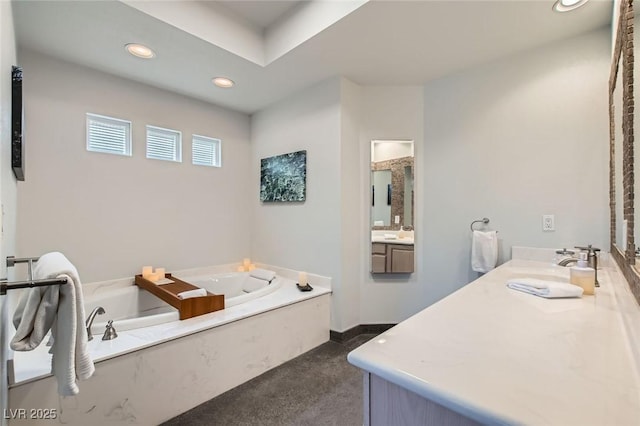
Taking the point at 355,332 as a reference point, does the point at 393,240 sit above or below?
above

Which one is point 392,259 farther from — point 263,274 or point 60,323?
point 60,323

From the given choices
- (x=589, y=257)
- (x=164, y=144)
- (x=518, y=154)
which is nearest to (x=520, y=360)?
(x=589, y=257)

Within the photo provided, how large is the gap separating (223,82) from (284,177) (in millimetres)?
1063

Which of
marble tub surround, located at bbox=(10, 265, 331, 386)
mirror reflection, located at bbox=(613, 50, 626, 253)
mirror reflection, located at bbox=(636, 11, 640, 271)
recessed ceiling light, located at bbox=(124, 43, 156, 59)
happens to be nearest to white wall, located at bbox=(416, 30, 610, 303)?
mirror reflection, located at bbox=(613, 50, 626, 253)

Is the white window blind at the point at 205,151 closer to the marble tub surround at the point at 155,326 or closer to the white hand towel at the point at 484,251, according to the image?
the marble tub surround at the point at 155,326

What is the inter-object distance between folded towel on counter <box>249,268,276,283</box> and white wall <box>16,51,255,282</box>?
448mm

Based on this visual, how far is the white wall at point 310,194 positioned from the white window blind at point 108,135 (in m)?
1.34

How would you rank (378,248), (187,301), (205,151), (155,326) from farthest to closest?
(205,151)
(378,248)
(187,301)
(155,326)

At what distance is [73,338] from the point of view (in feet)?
3.16

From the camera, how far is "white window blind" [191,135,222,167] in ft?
10.1

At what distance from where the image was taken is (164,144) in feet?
9.36

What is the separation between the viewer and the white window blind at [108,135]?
2.43 metres

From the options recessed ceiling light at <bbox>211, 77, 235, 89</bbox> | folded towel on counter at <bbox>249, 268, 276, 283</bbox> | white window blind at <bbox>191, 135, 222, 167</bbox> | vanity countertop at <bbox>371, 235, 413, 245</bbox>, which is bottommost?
folded towel on counter at <bbox>249, 268, 276, 283</bbox>

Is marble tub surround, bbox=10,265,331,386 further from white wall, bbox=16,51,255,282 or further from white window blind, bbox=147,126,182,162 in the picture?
white window blind, bbox=147,126,182,162
